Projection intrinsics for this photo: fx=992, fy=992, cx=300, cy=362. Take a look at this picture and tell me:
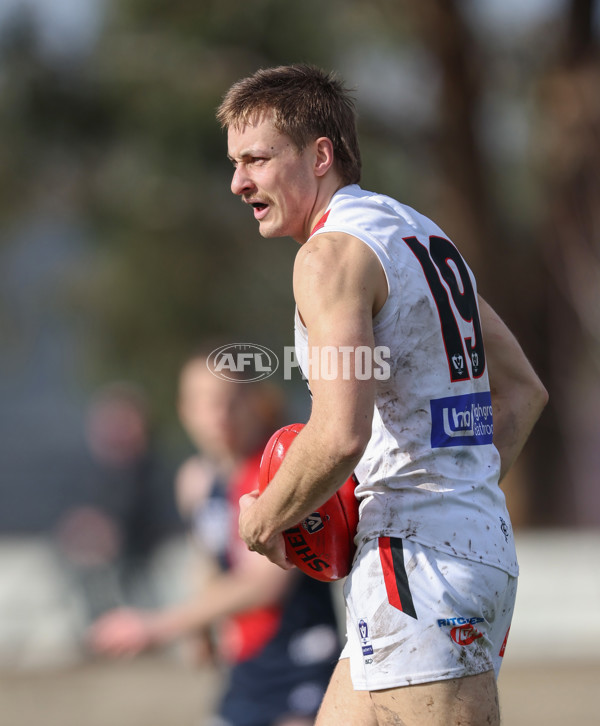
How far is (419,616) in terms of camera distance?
228 centimetres

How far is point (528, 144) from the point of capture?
11.3 m

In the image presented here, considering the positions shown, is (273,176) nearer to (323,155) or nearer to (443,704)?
(323,155)

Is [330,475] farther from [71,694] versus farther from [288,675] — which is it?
[71,694]

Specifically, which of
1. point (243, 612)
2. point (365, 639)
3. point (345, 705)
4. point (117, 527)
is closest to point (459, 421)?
point (365, 639)

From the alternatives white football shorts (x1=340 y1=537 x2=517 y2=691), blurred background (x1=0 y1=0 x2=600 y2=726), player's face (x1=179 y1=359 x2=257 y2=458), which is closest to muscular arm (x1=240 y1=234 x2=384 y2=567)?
white football shorts (x1=340 y1=537 x2=517 y2=691)

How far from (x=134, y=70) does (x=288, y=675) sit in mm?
9166

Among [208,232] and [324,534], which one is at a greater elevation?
[208,232]

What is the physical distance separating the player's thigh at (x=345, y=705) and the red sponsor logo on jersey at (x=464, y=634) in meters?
0.28

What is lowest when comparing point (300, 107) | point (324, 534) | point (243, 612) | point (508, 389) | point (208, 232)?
point (243, 612)

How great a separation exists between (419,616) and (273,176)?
114cm

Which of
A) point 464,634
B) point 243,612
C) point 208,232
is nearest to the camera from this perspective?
point 464,634

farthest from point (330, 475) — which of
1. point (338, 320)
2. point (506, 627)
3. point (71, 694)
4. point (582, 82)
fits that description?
point (582, 82)

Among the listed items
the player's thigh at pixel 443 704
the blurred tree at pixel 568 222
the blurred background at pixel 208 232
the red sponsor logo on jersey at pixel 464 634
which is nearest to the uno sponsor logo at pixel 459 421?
the red sponsor logo on jersey at pixel 464 634

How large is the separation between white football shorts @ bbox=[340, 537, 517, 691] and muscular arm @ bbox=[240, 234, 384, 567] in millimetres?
249
